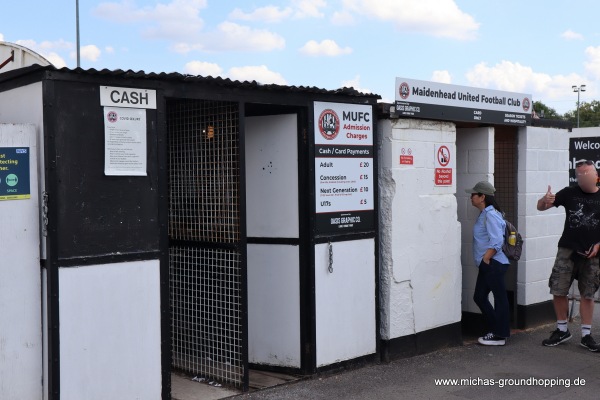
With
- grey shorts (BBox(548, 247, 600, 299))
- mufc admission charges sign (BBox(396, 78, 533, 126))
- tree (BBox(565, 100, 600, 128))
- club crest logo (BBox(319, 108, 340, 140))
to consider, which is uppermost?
tree (BBox(565, 100, 600, 128))

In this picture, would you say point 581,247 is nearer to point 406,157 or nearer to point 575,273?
point 575,273

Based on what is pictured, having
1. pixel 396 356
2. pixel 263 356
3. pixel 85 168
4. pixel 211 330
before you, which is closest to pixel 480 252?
pixel 396 356

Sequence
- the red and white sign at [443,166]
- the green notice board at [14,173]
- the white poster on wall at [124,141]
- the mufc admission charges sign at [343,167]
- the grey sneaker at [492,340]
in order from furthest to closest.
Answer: the grey sneaker at [492,340], the red and white sign at [443,166], the mufc admission charges sign at [343,167], the white poster on wall at [124,141], the green notice board at [14,173]

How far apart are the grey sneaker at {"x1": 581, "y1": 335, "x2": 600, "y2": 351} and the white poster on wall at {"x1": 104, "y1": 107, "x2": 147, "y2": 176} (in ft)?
17.2

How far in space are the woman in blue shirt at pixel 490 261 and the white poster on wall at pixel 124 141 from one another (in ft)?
13.6

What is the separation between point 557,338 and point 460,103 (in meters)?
2.83

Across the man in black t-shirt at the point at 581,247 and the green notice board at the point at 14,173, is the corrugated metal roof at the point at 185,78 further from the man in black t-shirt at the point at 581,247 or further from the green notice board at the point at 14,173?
the man in black t-shirt at the point at 581,247

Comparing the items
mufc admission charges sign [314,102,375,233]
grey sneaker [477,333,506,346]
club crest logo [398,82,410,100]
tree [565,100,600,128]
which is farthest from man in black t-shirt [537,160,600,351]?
tree [565,100,600,128]

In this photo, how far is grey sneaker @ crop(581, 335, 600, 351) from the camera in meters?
8.36

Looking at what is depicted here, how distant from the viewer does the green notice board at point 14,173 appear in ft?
17.5

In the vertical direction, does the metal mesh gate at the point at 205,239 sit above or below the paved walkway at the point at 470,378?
above

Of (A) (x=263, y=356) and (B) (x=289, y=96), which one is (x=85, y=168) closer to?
(B) (x=289, y=96)

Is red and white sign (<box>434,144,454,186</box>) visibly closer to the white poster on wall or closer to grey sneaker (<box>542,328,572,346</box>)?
grey sneaker (<box>542,328,572,346</box>)

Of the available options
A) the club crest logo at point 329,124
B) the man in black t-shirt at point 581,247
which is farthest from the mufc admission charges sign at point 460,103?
the man in black t-shirt at point 581,247
